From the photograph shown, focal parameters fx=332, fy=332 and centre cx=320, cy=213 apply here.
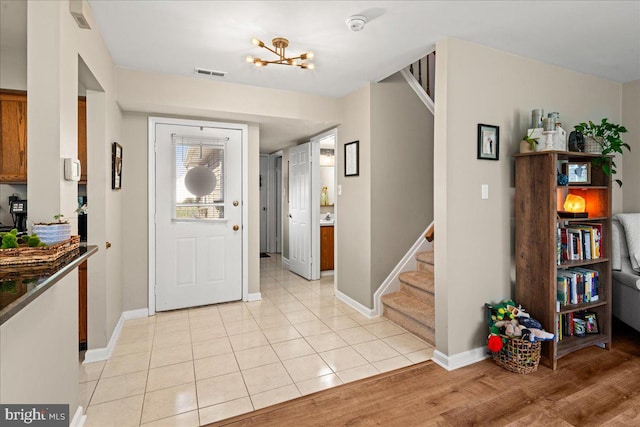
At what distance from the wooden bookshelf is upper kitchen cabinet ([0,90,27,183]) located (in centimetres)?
387

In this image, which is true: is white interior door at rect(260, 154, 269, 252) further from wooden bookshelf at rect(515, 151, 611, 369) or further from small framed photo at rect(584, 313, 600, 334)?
small framed photo at rect(584, 313, 600, 334)

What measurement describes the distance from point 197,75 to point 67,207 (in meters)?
1.94

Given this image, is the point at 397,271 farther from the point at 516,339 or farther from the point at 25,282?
the point at 25,282

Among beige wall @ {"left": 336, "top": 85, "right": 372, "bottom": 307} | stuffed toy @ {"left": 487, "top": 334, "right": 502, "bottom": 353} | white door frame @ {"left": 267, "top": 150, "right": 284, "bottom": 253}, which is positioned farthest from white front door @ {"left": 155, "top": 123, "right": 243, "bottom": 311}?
white door frame @ {"left": 267, "top": 150, "right": 284, "bottom": 253}

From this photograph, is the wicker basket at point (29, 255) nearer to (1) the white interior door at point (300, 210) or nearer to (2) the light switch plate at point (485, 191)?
(2) the light switch plate at point (485, 191)

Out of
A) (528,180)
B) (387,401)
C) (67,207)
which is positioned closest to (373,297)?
(387,401)

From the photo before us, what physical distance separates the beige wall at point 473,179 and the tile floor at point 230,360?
1.81 feet

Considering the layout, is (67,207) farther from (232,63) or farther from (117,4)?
(232,63)

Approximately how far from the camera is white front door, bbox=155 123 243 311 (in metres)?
3.64

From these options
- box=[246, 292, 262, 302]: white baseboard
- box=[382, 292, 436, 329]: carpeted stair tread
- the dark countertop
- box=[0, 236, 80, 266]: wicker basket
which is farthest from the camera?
box=[246, 292, 262, 302]: white baseboard

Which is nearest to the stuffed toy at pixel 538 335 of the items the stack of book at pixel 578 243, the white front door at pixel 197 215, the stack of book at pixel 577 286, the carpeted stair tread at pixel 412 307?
the stack of book at pixel 577 286

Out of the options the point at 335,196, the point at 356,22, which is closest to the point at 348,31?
the point at 356,22

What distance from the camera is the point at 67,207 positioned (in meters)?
1.79

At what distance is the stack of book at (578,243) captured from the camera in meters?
2.66
